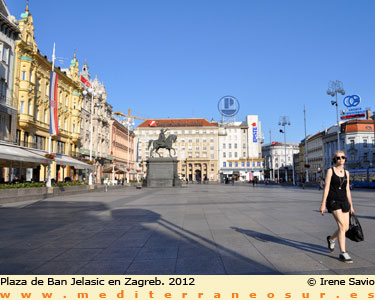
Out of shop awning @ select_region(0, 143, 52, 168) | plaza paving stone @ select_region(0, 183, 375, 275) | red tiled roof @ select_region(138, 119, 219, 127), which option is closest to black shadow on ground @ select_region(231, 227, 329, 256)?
plaza paving stone @ select_region(0, 183, 375, 275)

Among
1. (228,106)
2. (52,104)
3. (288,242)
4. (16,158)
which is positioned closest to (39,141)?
(52,104)

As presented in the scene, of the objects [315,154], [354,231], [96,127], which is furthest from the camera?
[315,154]

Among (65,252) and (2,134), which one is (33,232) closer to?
(65,252)

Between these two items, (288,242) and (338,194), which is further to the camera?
(288,242)

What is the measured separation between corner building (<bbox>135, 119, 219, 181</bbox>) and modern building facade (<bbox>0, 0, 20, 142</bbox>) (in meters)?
79.4

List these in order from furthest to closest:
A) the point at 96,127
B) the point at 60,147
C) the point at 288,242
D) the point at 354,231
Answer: the point at 96,127 < the point at 60,147 < the point at 288,242 < the point at 354,231

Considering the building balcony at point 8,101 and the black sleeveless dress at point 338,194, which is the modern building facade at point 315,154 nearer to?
the building balcony at point 8,101

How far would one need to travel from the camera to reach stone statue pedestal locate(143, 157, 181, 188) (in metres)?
36.5

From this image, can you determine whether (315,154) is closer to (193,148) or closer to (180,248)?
(193,148)

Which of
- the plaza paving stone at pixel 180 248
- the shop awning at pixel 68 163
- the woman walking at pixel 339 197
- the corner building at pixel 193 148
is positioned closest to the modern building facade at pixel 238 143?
the corner building at pixel 193 148

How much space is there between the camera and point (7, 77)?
105 ft

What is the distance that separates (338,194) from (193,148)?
10957 centimetres
